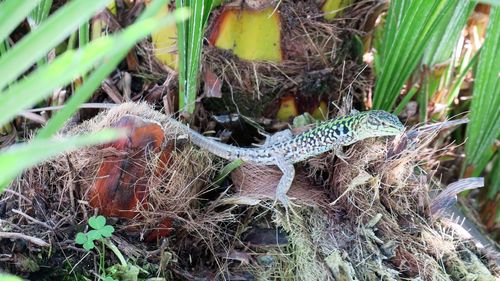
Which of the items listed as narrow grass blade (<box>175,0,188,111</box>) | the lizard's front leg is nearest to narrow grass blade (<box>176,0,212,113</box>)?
narrow grass blade (<box>175,0,188,111</box>)

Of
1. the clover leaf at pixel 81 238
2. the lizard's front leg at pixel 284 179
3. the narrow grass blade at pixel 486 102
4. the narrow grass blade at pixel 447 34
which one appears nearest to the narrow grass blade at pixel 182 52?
the lizard's front leg at pixel 284 179

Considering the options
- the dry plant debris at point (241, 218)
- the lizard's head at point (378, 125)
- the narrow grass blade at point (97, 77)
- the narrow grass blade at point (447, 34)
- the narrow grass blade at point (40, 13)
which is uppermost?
the narrow grass blade at point (97, 77)

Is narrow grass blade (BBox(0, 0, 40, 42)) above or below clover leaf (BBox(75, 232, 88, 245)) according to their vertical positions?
above

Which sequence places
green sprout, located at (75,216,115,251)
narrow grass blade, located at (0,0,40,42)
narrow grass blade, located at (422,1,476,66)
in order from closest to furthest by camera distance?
narrow grass blade, located at (0,0,40,42) → green sprout, located at (75,216,115,251) → narrow grass blade, located at (422,1,476,66)

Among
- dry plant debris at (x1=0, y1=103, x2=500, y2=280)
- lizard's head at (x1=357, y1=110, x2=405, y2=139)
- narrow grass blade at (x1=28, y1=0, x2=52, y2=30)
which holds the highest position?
narrow grass blade at (x1=28, y1=0, x2=52, y2=30)

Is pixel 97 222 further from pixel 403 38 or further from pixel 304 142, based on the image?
pixel 403 38

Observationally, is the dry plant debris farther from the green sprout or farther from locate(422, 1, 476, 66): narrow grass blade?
locate(422, 1, 476, 66): narrow grass blade

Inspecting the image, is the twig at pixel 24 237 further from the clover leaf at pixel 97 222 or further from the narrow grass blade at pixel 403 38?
the narrow grass blade at pixel 403 38

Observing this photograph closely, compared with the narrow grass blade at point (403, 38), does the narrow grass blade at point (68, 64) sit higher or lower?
higher
